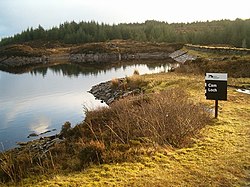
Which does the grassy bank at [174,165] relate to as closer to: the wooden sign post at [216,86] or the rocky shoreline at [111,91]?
the wooden sign post at [216,86]

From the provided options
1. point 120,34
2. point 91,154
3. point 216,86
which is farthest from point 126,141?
point 120,34

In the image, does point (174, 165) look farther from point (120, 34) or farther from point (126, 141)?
point (120, 34)

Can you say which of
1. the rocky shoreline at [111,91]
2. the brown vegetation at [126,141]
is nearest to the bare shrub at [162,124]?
the brown vegetation at [126,141]

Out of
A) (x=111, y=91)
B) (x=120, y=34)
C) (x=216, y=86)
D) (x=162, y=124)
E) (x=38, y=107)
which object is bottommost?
(x=38, y=107)

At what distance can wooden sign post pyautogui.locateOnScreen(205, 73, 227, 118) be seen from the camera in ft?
36.1

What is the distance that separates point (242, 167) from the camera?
24.1 ft

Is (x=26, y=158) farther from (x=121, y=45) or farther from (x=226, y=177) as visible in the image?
(x=121, y=45)

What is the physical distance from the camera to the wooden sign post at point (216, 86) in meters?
11.0

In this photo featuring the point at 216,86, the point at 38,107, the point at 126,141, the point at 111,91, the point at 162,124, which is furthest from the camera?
the point at 111,91

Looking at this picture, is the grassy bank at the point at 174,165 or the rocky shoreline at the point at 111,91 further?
the rocky shoreline at the point at 111,91

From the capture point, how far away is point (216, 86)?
11141 millimetres

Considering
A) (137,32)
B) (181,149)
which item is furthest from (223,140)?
(137,32)

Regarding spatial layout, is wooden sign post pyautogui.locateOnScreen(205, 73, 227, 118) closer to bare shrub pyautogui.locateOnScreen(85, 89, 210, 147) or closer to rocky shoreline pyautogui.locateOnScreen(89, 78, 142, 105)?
bare shrub pyautogui.locateOnScreen(85, 89, 210, 147)

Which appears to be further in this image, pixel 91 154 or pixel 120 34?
pixel 120 34
